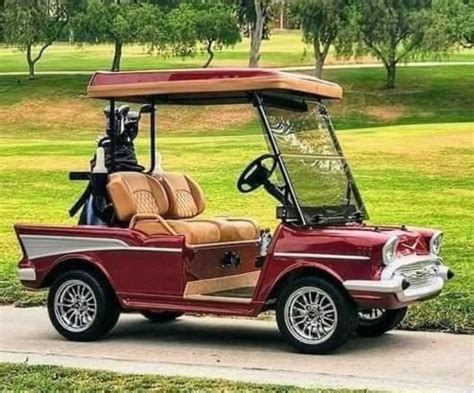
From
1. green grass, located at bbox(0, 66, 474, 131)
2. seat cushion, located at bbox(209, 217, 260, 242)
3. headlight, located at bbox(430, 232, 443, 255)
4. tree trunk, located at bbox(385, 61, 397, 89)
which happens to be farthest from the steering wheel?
tree trunk, located at bbox(385, 61, 397, 89)

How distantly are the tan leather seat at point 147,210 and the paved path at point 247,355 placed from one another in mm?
851

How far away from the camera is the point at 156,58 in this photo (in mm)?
71750

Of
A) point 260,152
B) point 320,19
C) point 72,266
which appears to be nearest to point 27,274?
point 72,266

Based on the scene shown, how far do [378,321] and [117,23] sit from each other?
1961 inches

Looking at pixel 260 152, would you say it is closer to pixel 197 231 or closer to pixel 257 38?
pixel 197 231

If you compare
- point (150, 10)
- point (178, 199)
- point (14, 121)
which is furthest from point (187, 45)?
point (178, 199)

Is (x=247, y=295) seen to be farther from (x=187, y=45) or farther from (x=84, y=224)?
(x=187, y=45)

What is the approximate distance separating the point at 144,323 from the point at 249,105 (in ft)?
7.53

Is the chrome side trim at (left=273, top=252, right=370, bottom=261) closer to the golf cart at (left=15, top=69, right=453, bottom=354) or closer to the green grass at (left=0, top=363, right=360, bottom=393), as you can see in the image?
the golf cart at (left=15, top=69, right=453, bottom=354)

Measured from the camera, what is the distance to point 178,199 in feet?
32.4

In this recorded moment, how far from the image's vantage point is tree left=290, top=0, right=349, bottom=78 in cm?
5466

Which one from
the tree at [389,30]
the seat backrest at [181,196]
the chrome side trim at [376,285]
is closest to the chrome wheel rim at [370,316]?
the chrome side trim at [376,285]

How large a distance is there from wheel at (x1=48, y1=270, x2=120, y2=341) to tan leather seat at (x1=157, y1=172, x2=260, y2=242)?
103cm

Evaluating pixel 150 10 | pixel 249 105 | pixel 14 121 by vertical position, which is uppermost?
pixel 249 105
